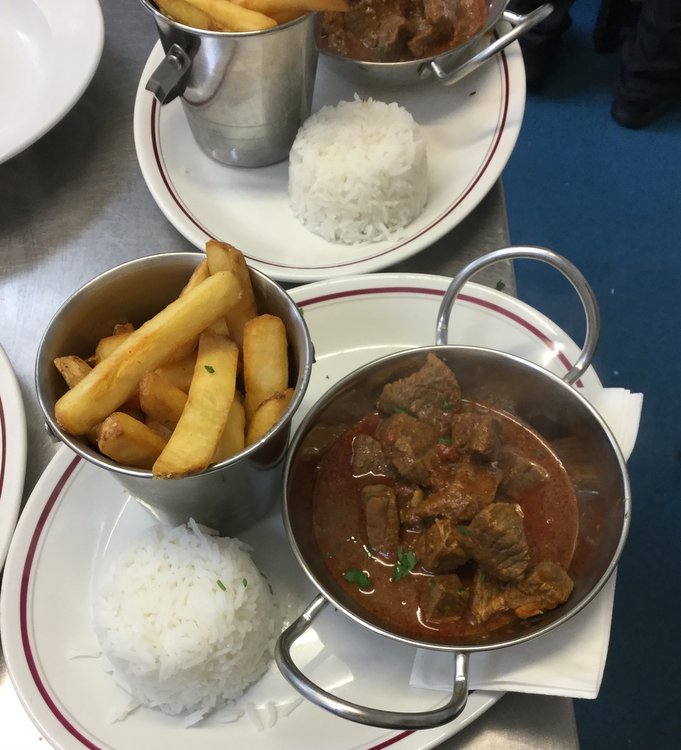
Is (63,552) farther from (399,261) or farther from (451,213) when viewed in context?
(451,213)

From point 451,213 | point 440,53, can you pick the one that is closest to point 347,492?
point 451,213

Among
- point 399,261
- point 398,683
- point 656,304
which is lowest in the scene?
point 656,304

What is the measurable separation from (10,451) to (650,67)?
3347mm

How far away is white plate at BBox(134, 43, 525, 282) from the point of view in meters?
1.80

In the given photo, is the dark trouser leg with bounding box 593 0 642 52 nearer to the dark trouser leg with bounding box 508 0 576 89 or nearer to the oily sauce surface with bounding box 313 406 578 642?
the dark trouser leg with bounding box 508 0 576 89

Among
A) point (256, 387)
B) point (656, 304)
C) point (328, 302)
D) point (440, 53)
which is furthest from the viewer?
point (656, 304)

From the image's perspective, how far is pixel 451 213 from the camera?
1806 millimetres

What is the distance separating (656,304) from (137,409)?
105 inches

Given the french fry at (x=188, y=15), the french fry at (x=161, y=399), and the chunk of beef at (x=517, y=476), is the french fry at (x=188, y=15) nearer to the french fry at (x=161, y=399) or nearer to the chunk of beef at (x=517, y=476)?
the french fry at (x=161, y=399)

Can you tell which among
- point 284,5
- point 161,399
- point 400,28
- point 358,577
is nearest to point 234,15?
point 284,5

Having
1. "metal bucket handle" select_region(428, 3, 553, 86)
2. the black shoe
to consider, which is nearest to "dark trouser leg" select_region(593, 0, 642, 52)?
the black shoe

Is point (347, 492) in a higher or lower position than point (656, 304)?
higher

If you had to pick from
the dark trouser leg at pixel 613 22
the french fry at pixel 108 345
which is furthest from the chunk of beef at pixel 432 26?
the dark trouser leg at pixel 613 22

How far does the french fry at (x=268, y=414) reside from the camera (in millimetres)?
1236
